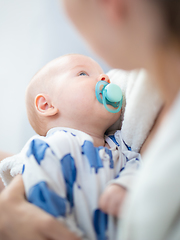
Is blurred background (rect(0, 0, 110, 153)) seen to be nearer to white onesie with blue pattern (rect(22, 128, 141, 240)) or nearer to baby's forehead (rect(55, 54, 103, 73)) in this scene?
baby's forehead (rect(55, 54, 103, 73))

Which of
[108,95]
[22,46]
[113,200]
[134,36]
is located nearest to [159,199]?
[113,200]

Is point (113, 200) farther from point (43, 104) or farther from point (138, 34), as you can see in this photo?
point (43, 104)

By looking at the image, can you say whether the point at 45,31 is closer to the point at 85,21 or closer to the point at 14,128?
the point at 14,128

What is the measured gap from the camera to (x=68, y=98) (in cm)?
88

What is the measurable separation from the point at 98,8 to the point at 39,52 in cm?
95

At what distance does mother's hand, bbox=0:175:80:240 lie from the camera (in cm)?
49

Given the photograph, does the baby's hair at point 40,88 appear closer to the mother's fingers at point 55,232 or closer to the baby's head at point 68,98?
the baby's head at point 68,98

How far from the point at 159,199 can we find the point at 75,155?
312mm

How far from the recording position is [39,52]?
4.68 feet

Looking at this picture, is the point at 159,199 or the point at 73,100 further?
the point at 73,100

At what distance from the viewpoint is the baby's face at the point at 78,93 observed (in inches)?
33.7

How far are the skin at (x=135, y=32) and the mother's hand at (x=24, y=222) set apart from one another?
0.37ft

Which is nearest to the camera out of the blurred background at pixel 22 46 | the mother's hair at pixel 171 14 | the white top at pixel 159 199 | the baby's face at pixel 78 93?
the white top at pixel 159 199

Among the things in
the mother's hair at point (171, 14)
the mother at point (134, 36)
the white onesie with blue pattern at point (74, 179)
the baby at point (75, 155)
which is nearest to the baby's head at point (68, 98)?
the baby at point (75, 155)
